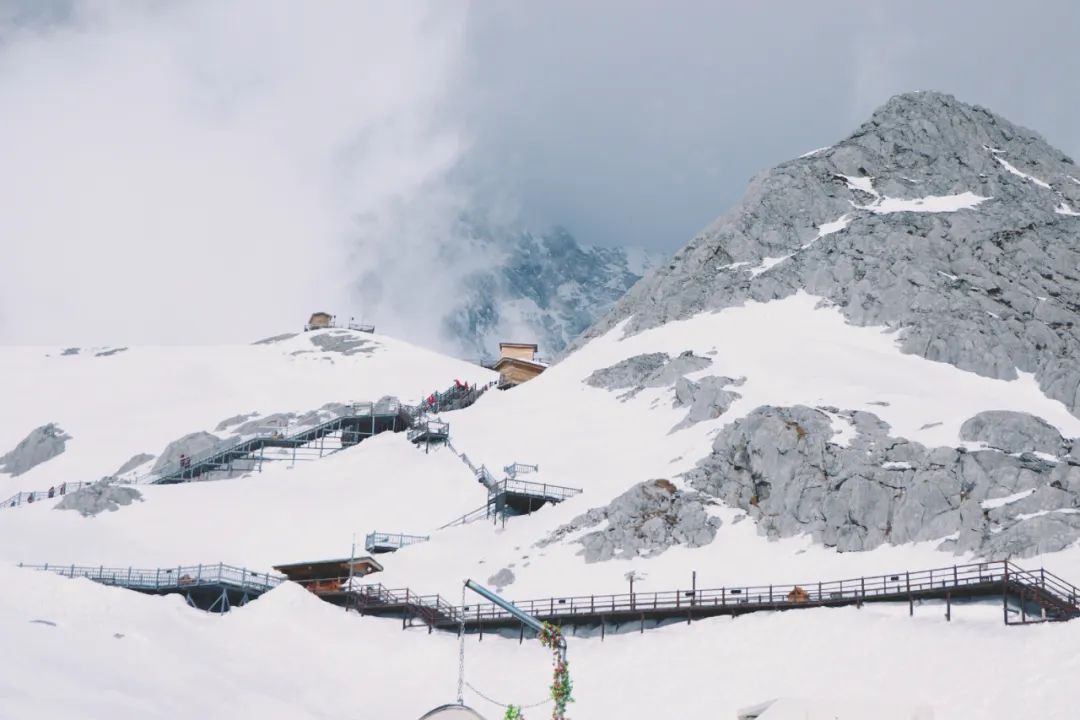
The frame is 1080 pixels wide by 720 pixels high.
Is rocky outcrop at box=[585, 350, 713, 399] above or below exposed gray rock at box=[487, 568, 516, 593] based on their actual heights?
above

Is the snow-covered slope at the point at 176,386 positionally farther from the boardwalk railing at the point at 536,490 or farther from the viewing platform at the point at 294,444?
the boardwalk railing at the point at 536,490

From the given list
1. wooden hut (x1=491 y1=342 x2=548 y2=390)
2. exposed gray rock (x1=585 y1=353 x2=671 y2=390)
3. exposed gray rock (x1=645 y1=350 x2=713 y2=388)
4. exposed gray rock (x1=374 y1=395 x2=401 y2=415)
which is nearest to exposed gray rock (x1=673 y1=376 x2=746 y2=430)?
exposed gray rock (x1=645 y1=350 x2=713 y2=388)

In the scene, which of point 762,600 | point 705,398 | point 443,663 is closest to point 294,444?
point 705,398

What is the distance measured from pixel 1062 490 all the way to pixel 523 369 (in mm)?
65160

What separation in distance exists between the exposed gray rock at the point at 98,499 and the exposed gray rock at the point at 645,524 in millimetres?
34343

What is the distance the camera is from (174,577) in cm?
7750

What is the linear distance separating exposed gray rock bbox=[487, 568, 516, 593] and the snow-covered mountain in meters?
0.15

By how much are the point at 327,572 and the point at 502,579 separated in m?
10.8

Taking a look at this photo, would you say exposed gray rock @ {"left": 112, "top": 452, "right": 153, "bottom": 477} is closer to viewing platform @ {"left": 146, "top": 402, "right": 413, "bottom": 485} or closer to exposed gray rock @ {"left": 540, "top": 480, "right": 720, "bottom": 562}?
viewing platform @ {"left": 146, "top": 402, "right": 413, "bottom": 485}

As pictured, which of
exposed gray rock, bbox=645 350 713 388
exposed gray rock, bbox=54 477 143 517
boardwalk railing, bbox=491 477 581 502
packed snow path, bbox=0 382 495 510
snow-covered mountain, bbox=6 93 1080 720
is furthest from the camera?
packed snow path, bbox=0 382 495 510

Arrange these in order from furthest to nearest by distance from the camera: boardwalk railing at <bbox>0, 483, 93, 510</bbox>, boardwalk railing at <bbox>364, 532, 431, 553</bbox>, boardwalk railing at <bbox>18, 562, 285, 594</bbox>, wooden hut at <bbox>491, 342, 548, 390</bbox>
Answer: wooden hut at <bbox>491, 342, 548, 390</bbox>
boardwalk railing at <bbox>0, 483, 93, 510</bbox>
boardwalk railing at <bbox>364, 532, 431, 553</bbox>
boardwalk railing at <bbox>18, 562, 285, 594</bbox>

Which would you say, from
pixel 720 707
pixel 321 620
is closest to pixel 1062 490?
pixel 720 707

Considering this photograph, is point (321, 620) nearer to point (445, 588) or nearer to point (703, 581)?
point (445, 588)

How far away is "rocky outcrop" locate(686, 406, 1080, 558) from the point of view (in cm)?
6919
